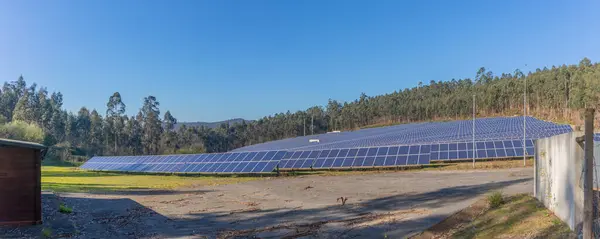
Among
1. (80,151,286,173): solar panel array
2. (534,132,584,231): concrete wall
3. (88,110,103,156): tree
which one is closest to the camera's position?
(534,132,584,231): concrete wall

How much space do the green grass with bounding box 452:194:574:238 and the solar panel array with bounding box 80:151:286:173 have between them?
24.8 meters

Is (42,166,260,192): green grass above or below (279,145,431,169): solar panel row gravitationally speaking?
below

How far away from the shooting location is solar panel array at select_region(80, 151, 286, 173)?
1437 inches

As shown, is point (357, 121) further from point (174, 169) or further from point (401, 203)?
point (401, 203)

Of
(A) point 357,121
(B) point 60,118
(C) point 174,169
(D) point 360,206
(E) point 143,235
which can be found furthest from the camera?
(A) point 357,121

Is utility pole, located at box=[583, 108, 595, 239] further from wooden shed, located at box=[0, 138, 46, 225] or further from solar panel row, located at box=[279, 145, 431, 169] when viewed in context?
solar panel row, located at box=[279, 145, 431, 169]

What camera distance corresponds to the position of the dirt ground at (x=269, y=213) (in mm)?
12031

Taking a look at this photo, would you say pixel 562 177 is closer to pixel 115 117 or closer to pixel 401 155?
pixel 401 155

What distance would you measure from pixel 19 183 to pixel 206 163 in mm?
28629

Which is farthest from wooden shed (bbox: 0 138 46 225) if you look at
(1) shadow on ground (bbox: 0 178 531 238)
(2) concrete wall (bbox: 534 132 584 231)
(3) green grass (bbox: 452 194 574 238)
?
(2) concrete wall (bbox: 534 132 584 231)

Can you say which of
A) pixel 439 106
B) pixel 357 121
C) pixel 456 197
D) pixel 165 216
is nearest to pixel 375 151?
pixel 456 197

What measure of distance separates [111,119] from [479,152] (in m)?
96.4

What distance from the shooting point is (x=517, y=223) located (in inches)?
365

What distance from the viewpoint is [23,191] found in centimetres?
1320
